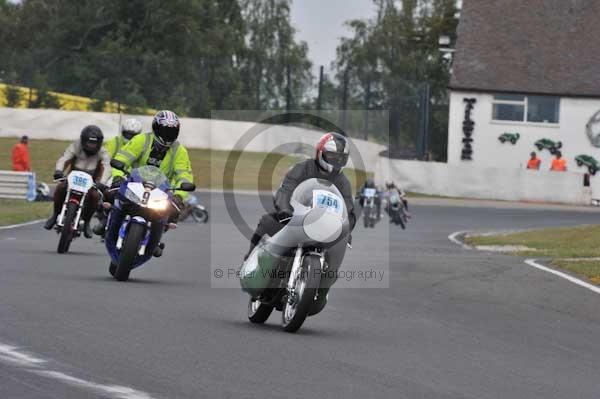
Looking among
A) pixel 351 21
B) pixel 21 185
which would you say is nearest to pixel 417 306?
pixel 21 185

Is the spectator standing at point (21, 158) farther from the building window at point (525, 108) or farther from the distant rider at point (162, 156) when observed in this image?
the building window at point (525, 108)

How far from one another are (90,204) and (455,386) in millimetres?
10405

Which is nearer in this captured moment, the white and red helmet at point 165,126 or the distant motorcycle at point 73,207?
the white and red helmet at point 165,126

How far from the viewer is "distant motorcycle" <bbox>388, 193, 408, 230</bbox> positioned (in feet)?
108

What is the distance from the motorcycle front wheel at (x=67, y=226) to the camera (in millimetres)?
17453

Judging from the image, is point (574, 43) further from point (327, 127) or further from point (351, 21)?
point (351, 21)

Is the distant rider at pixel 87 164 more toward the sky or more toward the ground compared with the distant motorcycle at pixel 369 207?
more toward the sky

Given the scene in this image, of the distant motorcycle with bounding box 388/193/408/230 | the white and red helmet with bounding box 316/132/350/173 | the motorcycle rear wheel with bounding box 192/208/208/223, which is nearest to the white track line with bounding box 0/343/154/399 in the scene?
the white and red helmet with bounding box 316/132/350/173

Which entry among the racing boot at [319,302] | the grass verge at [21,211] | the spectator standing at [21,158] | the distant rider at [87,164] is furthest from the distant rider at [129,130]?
the spectator standing at [21,158]

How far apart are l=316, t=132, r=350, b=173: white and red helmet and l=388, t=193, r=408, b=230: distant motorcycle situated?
22040 millimetres

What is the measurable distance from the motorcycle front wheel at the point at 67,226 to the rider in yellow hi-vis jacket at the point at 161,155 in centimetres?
316

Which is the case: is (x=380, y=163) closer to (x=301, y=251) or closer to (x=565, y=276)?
(x=565, y=276)

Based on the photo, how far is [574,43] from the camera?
5275 cm

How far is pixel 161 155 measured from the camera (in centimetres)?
1440
